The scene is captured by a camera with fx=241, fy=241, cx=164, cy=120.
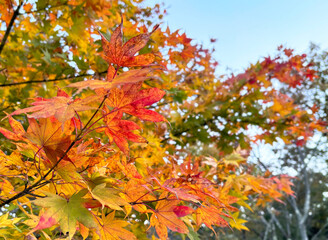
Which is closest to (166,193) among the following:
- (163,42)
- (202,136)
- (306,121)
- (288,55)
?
(163,42)

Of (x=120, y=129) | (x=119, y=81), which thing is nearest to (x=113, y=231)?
(x=120, y=129)

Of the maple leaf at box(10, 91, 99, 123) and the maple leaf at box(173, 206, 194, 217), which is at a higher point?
the maple leaf at box(10, 91, 99, 123)

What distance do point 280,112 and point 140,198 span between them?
2020mm

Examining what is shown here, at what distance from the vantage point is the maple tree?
0.48 m

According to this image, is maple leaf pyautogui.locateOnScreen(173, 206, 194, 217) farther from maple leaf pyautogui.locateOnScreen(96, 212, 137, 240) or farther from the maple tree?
maple leaf pyautogui.locateOnScreen(96, 212, 137, 240)

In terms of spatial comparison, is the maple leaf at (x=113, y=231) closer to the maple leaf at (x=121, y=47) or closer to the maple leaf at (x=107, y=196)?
the maple leaf at (x=107, y=196)

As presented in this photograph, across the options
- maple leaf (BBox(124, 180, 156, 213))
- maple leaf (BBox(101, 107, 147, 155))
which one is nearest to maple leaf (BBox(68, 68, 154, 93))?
maple leaf (BBox(101, 107, 147, 155))

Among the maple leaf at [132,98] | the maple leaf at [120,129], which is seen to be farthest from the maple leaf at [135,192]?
the maple leaf at [132,98]

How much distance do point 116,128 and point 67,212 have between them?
0.20 metres

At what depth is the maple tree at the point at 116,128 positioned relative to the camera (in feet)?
1.59

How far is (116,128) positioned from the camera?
56 cm

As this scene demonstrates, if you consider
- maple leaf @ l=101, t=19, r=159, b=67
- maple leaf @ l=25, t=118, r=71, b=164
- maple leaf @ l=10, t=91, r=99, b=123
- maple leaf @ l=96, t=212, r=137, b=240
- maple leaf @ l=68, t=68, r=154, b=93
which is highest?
maple leaf @ l=101, t=19, r=159, b=67

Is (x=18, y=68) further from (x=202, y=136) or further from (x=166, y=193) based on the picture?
(x=166, y=193)

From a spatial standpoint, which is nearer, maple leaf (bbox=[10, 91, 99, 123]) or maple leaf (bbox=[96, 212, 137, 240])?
maple leaf (bbox=[10, 91, 99, 123])
